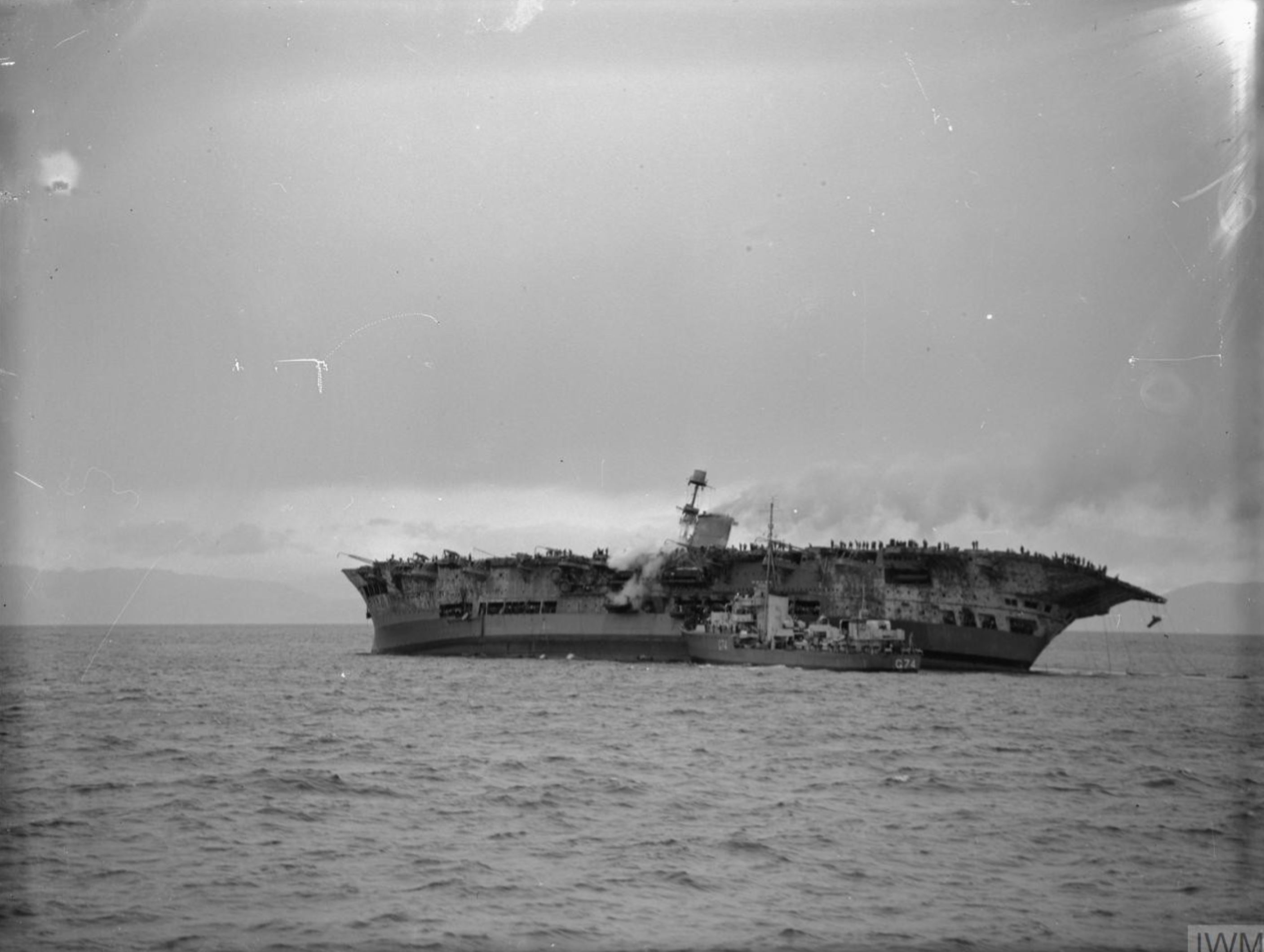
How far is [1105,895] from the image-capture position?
14625 mm

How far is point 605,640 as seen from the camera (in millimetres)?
66812

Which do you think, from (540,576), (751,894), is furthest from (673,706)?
(540,576)

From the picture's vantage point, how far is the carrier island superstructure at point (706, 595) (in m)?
58.4

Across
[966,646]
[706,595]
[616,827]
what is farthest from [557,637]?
[616,827]

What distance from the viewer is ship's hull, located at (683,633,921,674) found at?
54.8m

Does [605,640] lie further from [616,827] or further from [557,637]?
[616,827]

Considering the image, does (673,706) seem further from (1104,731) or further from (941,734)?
(1104,731)

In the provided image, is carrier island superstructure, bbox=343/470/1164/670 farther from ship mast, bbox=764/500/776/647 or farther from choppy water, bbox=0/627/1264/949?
choppy water, bbox=0/627/1264/949

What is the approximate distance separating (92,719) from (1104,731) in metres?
25.9

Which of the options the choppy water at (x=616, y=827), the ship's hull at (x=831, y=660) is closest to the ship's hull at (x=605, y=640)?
the ship's hull at (x=831, y=660)

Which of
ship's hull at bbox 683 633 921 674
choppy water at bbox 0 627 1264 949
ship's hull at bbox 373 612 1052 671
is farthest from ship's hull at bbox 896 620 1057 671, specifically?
choppy water at bbox 0 627 1264 949

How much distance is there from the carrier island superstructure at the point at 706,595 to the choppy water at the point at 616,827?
22501 millimetres

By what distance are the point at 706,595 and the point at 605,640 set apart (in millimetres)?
6143

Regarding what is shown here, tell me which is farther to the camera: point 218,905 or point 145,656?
point 145,656
